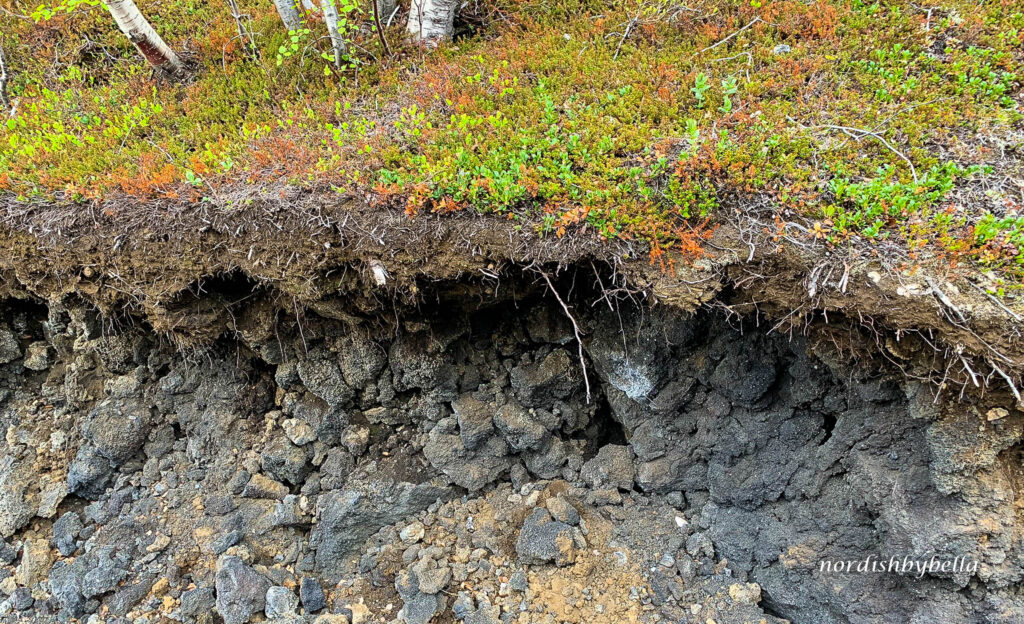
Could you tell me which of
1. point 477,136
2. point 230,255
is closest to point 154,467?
point 230,255

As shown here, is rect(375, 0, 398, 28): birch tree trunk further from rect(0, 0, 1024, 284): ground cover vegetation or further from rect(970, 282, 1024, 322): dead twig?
rect(970, 282, 1024, 322): dead twig

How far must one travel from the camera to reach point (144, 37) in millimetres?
6156

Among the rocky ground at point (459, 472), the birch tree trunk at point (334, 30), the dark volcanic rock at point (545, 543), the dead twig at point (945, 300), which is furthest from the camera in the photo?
the birch tree trunk at point (334, 30)

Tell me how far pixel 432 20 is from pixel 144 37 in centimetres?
327

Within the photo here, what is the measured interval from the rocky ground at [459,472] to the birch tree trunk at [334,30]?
2.94m

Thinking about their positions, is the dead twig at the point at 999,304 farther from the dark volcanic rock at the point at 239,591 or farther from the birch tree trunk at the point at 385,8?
the birch tree trunk at the point at 385,8

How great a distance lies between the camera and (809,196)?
3.71 meters

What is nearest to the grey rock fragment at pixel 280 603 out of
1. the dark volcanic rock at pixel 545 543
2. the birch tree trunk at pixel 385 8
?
the dark volcanic rock at pixel 545 543

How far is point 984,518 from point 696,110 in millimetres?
3579

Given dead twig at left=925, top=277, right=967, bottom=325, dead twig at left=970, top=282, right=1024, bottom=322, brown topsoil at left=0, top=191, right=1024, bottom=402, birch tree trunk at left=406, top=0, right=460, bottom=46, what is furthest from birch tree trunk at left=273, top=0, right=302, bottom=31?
dead twig at left=970, top=282, right=1024, bottom=322

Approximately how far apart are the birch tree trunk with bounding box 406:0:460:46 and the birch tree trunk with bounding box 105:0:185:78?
2932 millimetres

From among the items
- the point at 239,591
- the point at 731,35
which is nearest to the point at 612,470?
the point at 239,591

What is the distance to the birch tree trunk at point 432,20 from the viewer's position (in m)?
6.20

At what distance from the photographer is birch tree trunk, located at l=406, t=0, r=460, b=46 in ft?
20.3
